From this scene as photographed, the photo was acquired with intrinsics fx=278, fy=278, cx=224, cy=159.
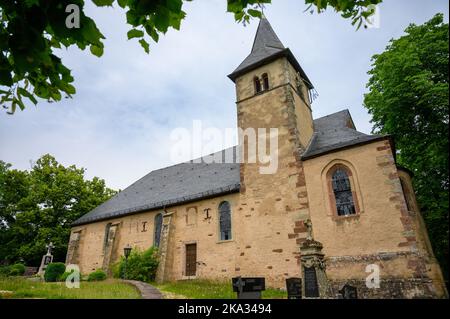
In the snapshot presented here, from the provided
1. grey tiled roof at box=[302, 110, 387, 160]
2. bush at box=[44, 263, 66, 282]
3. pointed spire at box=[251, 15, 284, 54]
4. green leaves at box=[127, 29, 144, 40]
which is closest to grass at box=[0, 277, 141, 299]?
bush at box=[44, 263, 66, 282]

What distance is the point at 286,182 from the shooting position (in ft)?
47.1

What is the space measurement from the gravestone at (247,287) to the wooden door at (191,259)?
27.6 ft

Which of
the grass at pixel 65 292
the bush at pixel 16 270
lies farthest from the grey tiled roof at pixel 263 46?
the bush at pixel 16 270

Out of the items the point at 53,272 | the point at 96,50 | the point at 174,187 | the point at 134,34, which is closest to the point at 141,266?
the point at 53,272

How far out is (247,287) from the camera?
8625mm

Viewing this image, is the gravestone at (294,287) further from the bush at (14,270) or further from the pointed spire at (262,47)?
the bush at (14,270)

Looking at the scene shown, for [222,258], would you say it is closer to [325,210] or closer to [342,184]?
[325,210]

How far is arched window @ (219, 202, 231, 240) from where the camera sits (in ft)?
52.8

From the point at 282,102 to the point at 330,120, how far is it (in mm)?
4255

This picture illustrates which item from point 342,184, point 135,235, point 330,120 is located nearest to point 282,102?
point 330,120

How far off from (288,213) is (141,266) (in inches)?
372

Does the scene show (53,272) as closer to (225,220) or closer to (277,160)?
(225,220)

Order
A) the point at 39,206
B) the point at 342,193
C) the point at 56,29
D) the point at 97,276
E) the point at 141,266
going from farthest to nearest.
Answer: the point at 39,206
the point at 97,276
the point at 141,266
the point at 342,193
the point at 56,29

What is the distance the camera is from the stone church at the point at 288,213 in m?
10.9
